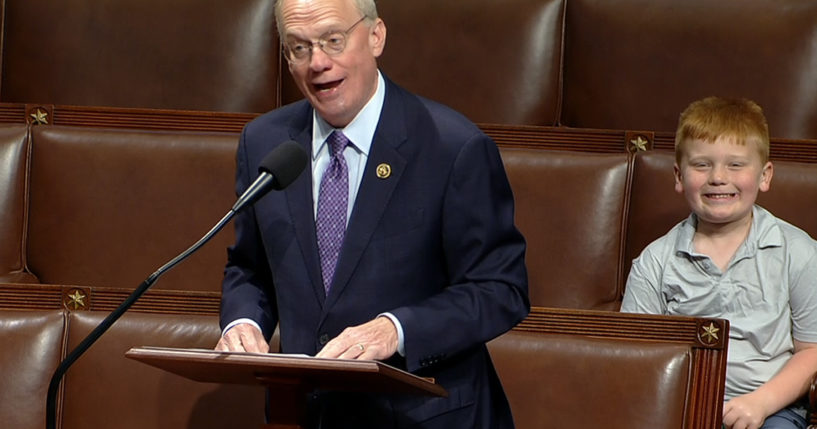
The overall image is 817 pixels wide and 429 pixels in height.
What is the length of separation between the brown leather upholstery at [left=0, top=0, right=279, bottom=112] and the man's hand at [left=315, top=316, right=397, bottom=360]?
0.75 metres

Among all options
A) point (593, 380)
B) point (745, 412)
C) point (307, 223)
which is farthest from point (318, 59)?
point (745, 412)

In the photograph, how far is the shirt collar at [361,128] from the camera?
2.95 ft

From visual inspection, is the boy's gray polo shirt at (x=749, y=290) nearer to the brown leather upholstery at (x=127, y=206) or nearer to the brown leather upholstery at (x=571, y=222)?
the brown leather upholstery at (x=571, y=222)

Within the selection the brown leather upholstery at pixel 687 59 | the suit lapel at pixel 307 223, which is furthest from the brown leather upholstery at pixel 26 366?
the brown leather upholstery at pixel 687 59

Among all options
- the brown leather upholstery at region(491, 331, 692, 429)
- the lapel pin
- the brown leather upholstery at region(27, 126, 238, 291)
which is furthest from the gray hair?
the brown leather upholstery at region(27, 126, 238, 291)

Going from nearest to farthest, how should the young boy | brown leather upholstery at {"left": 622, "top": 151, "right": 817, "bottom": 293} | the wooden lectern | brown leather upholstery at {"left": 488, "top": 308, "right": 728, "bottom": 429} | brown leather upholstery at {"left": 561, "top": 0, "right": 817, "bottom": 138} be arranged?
the wooden lectern < brown leather upholstery at {"left": 488, "top": 308, "right": 728, "bottom": 429} < the young boy < brown leather upholstery at {"left": 622, "top": 151, "right": 817, "bottom": 293} < brown leather upholstery at {"left": 561, "top": 0, "right": 817, "bottom": 138}

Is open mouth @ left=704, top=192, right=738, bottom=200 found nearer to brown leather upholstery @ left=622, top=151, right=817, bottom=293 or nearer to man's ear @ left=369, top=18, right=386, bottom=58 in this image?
brown leather upholstery @ left=622, top=151, right=817, bottom=293

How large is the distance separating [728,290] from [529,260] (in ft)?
0.71

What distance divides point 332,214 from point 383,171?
0.05 meters

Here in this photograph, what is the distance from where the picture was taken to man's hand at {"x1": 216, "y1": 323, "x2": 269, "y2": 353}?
825 mm

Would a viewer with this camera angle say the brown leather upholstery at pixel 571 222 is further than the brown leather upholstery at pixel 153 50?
No

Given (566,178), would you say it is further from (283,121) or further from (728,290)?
(283,121)

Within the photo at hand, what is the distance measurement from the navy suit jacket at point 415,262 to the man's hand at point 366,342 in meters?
0.04

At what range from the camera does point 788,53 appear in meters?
1.43
